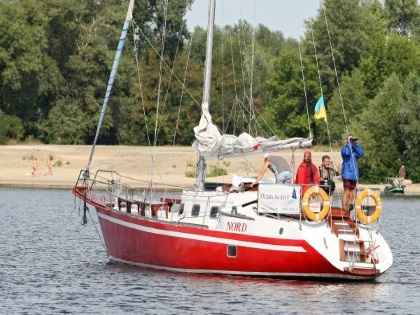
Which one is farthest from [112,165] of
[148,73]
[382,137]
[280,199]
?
[280,199]

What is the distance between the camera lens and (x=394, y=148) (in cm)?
7944

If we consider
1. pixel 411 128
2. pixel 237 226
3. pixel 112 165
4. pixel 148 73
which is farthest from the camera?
pixel 148 73

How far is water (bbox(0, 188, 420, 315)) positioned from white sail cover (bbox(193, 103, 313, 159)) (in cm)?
327

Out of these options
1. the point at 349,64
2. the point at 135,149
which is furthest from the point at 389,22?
the point at 135,149

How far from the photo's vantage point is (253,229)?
3027 cm


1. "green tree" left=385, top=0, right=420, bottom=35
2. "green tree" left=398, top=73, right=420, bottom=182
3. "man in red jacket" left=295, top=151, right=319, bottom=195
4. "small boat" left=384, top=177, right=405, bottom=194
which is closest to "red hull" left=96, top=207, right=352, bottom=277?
"man in red jacket" left=295, top=151, right=319, bottom=195

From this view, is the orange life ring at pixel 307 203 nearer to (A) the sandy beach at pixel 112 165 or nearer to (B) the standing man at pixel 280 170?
(B) the standing man at pixel 280 170

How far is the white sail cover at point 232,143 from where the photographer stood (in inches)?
1234

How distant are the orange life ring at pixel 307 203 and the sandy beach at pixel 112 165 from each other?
43.0 metres

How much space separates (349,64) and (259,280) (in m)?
84.4

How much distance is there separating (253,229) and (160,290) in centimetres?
266

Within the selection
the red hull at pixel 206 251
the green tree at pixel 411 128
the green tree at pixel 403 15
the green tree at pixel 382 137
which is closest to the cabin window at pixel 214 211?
the red hull at pixel 206 251

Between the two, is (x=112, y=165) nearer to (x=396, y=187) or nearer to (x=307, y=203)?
(x=396, y=187)

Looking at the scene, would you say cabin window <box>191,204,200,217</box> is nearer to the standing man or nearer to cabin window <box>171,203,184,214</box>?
cabin window <box>171,203,184,214</box>
